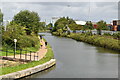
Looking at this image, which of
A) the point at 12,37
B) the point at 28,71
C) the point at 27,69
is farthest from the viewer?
the point at 12,37

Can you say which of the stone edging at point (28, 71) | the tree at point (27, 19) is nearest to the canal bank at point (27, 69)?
the stone edging at point (28, 71)

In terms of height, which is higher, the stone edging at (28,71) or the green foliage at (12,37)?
the green foliage at (12,37)

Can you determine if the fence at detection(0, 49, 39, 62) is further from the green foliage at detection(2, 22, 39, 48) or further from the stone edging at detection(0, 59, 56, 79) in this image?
the green foliage at detection(2, 22, 39, 48)

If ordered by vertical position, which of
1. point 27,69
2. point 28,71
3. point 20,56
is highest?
point 20,56

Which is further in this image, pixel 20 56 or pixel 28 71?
pixel 20 56

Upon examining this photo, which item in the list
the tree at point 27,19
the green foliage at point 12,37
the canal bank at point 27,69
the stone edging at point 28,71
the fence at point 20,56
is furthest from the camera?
the tree at point 27,19

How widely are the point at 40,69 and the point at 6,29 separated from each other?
11982 millimetres

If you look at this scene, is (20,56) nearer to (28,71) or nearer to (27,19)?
(28,71)

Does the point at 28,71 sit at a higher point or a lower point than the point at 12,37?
lower

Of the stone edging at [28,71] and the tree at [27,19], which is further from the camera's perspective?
the tree at [27,19]

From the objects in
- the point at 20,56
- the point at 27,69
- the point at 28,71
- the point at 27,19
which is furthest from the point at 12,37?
the point at 27,19

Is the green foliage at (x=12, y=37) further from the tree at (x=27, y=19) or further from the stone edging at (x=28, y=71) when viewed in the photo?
the tree at (x=27, y=19)

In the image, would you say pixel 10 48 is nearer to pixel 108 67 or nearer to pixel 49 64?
pixel 49 64

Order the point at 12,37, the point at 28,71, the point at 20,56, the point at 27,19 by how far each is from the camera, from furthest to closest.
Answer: the point at 27,19, the point at 12,37, the point at 20,56, the point at 28,71
